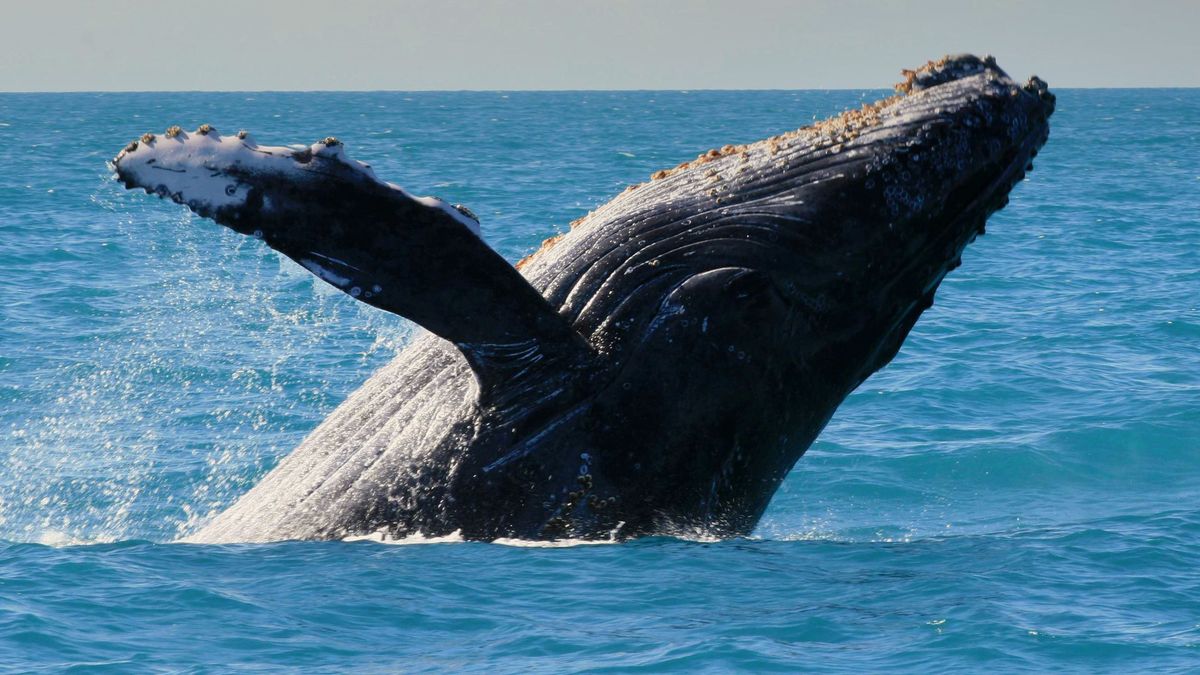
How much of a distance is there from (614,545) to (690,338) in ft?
4.45

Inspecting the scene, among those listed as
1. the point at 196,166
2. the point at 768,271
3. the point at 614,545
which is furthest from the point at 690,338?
the point at 196,166

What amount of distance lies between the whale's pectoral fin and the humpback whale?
160mm

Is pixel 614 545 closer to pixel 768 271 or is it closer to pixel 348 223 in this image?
pixel 768 271

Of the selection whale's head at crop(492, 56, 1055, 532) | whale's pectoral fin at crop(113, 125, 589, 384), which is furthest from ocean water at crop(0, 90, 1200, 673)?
whale's pectoral fin at crop(113, 125, 589, 384)

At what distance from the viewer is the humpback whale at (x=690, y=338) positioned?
27.3ft

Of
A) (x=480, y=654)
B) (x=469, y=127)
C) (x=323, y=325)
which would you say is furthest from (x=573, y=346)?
(x=469, y=127)

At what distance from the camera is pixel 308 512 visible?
8.95 metres

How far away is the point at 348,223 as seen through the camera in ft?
23.9

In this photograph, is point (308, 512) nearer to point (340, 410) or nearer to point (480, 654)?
point (340, 410)

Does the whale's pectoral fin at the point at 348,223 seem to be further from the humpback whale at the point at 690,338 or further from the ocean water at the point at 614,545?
the ocean water at the point at 614,545

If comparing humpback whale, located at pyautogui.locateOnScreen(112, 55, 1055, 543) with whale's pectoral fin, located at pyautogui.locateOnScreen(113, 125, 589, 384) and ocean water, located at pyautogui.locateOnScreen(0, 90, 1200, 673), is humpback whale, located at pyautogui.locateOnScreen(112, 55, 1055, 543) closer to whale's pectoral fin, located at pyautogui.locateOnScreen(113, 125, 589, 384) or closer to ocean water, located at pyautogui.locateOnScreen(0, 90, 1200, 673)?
whale's pectoral fin, located at pyautogui.locateOnScreen(113, 125, 589, 384)

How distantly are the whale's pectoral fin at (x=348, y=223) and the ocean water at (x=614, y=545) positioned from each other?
1.65 meters

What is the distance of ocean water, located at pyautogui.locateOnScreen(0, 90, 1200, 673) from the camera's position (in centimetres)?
798

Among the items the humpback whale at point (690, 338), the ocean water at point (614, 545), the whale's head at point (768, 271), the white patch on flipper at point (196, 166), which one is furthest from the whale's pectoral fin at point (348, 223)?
the ocean water at point (614, 545)
